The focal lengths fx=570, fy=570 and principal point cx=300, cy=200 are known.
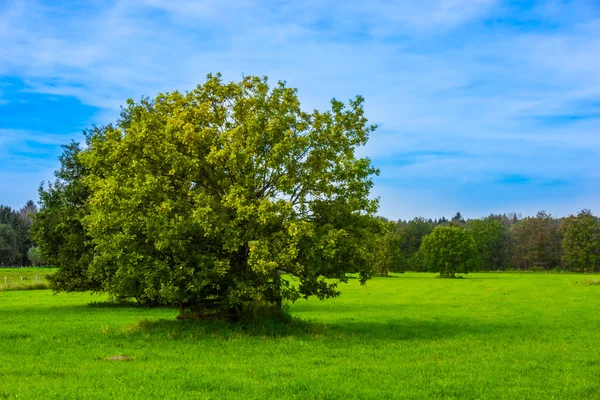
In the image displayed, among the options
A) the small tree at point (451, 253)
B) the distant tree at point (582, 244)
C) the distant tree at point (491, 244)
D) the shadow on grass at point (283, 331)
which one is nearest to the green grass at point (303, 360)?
the shadow on grass at point (283, 331)

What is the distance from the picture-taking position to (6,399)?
13.9 meters

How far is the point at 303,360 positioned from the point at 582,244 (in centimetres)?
15124

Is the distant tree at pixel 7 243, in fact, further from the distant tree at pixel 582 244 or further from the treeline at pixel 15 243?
the distant tree at pixel 582 244

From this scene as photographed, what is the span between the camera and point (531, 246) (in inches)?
6850

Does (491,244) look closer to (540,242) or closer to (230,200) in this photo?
(540,242)

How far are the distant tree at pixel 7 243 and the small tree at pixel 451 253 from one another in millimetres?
114139

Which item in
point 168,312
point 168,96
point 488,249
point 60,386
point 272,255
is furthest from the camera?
point 488,249

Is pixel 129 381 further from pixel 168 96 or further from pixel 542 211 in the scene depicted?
pixel 542 211

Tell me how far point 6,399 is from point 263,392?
629 centimetres

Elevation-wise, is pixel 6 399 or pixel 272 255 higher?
pixel 272 255

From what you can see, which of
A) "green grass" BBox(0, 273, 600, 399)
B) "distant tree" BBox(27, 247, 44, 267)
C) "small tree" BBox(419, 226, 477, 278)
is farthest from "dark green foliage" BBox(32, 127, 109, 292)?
"distant tree" BBox(27, 247, 44, 267)

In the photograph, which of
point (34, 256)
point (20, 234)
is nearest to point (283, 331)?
point (34, 256)

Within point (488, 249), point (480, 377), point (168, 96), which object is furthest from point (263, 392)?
point (488, 249)

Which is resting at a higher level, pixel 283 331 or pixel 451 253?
pixel 451 253
